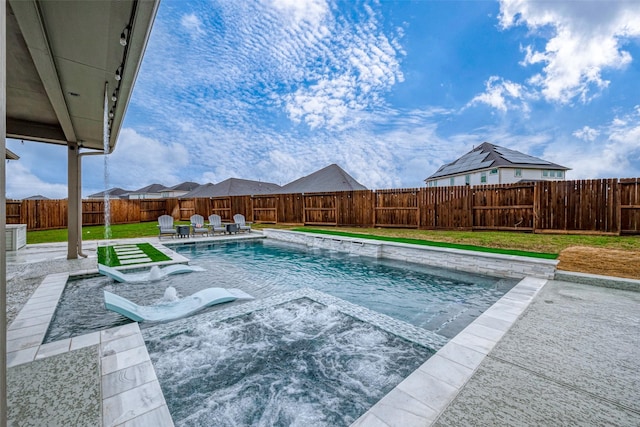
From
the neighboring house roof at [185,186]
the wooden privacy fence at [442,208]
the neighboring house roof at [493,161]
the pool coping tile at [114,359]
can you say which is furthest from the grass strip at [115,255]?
the neighboring house roof at [185,186]

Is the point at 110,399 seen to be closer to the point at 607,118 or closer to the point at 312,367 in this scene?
the point at 312,367

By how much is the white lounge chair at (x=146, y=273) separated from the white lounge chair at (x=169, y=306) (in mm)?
1404

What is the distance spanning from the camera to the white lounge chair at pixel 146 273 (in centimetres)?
522

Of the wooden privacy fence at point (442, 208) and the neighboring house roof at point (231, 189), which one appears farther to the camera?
the neighboring house roof at point (231, 189)

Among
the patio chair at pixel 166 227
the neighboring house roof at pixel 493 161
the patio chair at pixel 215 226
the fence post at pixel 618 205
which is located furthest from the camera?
the neighboring house roof at pixel 493 161

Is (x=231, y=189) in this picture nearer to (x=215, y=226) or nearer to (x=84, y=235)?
(x=215, y=226)

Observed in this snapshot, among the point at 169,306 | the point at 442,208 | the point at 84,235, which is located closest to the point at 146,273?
the point at 169,306

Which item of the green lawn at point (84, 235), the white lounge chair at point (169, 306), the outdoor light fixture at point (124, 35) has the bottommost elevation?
the white lounge chair at point (169, 306)

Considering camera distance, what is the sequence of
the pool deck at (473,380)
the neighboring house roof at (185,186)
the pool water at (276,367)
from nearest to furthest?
the pool deck at (473,380) < the pool water at (276,367) < the neighboring house roof at (185,186)

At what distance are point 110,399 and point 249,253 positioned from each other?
7.22 meters

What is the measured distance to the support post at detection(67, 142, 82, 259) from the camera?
644 centimetres

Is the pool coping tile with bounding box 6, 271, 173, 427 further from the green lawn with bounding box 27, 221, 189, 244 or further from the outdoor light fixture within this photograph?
the green lawn with bounding box 27, 221, 189, 244

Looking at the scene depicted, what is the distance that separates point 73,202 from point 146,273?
2853 mm

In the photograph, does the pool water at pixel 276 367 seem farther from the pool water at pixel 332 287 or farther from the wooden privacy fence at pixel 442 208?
the wooden privacy fence at pixel 442 208
